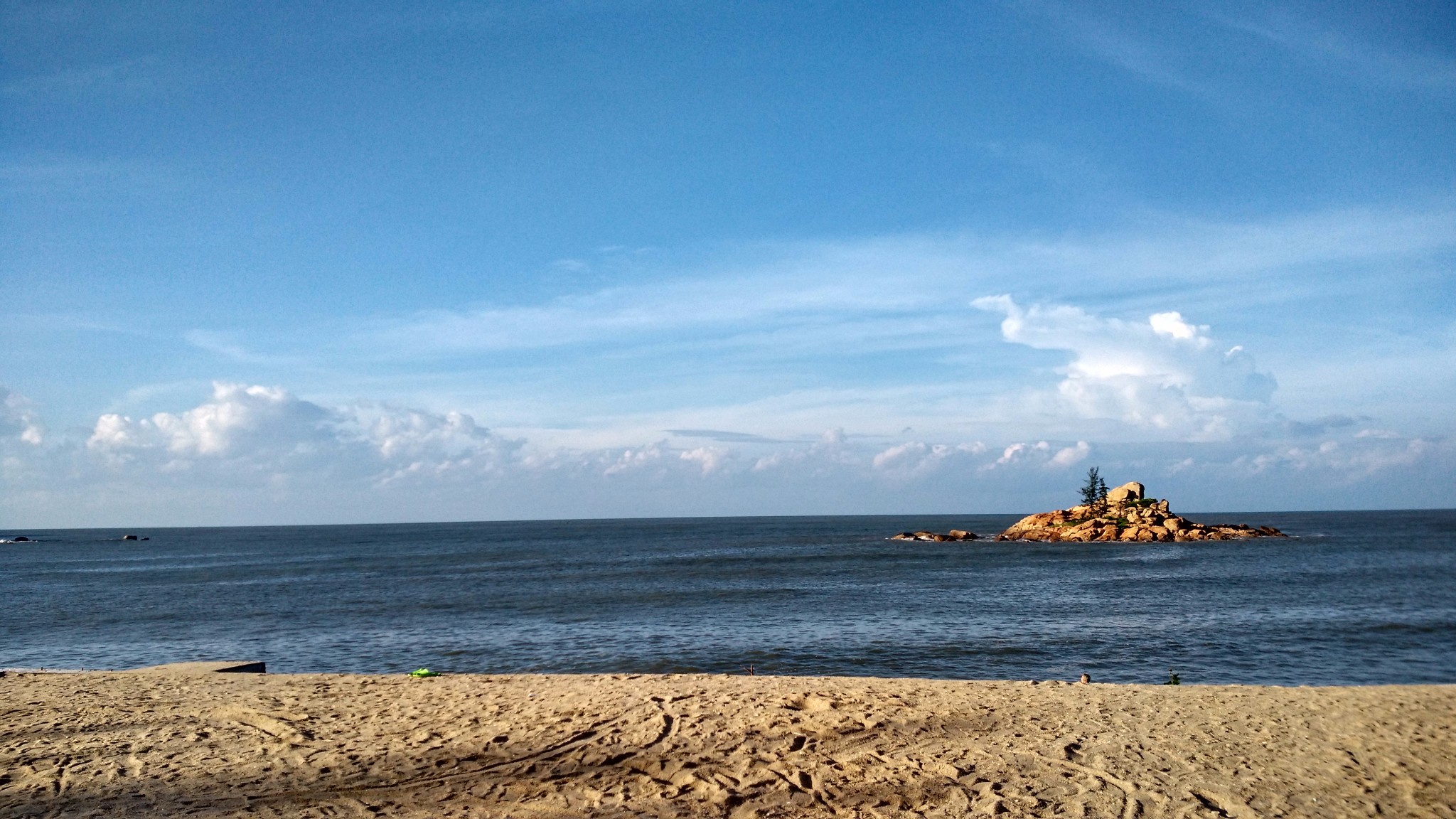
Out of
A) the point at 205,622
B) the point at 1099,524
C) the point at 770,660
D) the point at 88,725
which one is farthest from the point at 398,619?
the point at 1099,524

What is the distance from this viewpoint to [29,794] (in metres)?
10.7

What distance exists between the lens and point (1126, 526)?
9406cm

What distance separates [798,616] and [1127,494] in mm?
79119

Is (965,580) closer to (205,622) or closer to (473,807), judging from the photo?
(205,622)

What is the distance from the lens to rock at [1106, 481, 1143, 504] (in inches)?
3967

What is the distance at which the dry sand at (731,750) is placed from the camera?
34.9ft

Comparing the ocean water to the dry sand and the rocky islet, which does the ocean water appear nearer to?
the dry sand

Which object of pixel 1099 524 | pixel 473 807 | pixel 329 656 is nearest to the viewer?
pixel 473 807

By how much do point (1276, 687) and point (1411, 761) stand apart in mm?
5442

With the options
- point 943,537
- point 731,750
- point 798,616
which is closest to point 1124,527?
point 943,537

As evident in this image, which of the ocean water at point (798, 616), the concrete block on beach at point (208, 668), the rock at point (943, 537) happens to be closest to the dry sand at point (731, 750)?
the concrete block on beach at point (208, 668)

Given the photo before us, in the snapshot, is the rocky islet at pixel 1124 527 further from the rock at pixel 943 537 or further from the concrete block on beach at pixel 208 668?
the concrete block on beach at pixel 208 668

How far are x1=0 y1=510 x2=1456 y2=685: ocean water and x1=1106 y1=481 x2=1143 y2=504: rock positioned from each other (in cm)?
2307

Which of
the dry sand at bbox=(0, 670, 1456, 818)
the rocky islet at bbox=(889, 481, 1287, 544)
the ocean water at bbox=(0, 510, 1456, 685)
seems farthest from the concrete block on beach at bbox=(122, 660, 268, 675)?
the rocky islet at bbox=(889, 481, 1287, 544)
